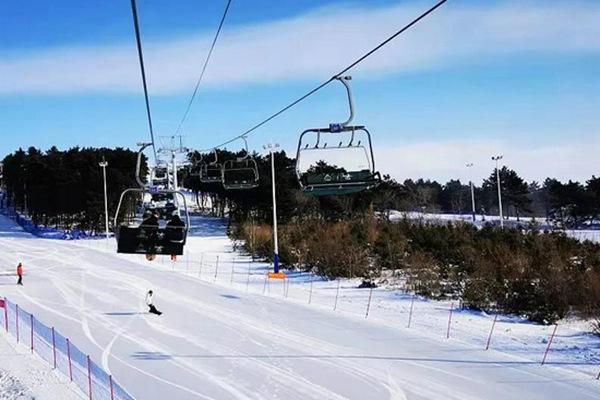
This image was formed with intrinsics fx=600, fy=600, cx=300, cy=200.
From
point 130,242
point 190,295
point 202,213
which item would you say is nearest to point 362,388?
point 130,242

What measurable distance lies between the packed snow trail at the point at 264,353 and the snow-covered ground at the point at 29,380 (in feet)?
5.01

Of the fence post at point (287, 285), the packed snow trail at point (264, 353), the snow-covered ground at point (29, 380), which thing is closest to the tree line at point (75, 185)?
the fence post at point (287, 285)

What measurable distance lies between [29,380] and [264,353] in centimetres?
747

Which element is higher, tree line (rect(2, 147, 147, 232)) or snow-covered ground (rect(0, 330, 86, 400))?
tree line (rect(2, 147, 147, 232))

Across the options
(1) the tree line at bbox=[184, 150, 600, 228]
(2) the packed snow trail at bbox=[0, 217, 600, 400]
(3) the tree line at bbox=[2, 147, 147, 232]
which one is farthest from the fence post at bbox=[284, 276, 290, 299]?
(3) the tree line at bbox=[2, 147, 147, 232]

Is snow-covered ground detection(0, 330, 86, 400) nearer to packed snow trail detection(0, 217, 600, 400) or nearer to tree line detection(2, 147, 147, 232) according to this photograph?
packed snow trail detection(0, 217, 600, 400)

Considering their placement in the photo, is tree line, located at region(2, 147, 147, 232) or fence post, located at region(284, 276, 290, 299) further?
tree line, located at region(2, 147, 147, 232)

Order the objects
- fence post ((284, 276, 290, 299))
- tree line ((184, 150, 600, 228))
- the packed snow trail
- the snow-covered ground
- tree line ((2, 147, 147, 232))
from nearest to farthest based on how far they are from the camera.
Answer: the packed snow trail → the snow-covered ground → fence post ((284, 276, 290, 299)) → tree line ((184, 150, 600, 228)) → tree line ((2, 147, 147, 232))

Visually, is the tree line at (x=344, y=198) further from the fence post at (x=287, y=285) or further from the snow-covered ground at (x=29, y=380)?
the snow-covered ground at (x=29, y=380)

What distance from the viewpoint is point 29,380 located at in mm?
18422

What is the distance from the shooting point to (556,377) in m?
17.4

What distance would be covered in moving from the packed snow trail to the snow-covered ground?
5.01 ft

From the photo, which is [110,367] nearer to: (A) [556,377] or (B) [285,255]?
(A) [556,377]

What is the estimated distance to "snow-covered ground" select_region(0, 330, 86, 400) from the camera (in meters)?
16.7
